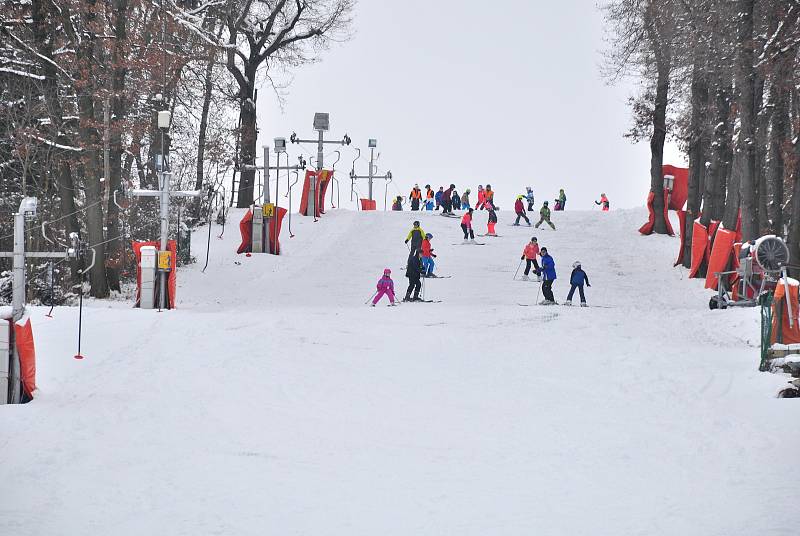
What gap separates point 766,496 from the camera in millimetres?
10383

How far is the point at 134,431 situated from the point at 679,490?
562 cm

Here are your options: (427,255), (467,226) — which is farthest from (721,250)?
(467,226)

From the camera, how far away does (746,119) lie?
2748cm

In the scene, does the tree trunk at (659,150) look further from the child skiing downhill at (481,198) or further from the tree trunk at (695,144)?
the child skiing downhill at (481,198)

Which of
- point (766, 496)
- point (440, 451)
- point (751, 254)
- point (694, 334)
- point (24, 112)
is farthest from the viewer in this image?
point (24, 112)

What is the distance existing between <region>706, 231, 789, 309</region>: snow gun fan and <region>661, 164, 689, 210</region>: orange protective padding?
14.1m

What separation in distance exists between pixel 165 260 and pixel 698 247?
15.8 meters

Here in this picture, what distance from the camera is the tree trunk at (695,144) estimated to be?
33.7 metres

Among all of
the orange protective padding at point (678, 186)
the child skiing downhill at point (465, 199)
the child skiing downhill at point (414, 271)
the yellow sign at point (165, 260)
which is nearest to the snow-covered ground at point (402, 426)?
the yellow sign at point (165, 260)

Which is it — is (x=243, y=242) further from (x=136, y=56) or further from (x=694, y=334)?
Result: (x=694, y=334)

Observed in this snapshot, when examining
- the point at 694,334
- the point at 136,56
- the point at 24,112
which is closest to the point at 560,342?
the point at 694,334

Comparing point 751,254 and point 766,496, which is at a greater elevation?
point 751,254

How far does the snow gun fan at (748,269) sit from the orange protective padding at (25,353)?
1123 centimetres

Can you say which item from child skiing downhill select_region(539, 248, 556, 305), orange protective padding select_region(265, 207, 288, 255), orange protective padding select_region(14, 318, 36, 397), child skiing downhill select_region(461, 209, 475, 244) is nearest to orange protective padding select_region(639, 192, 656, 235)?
child skiing downhill select_region(461, 209, 475, 244)
